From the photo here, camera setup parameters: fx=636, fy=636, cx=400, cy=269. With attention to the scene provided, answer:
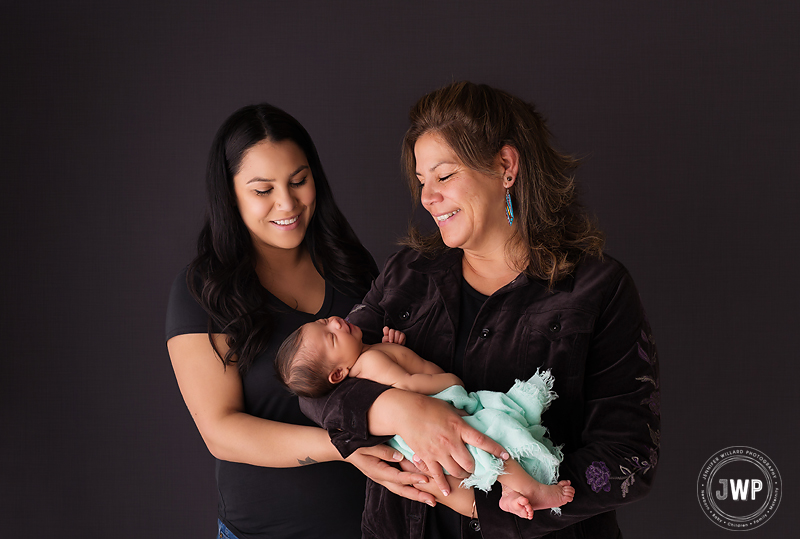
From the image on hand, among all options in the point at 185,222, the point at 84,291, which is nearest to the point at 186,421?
the point at 84,291

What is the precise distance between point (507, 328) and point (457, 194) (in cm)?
43

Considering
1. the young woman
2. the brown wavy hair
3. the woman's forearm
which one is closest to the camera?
the brown wavy hair

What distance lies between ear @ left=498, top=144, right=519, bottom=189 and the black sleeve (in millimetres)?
1194

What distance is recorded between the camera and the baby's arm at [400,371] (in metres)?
1.87

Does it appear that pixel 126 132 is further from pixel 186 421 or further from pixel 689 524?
pixel 689 524

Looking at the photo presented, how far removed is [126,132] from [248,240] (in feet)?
5.67

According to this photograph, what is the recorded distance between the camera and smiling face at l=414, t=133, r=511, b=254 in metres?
1.93

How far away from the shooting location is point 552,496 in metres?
1.67

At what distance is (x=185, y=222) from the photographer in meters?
3.88

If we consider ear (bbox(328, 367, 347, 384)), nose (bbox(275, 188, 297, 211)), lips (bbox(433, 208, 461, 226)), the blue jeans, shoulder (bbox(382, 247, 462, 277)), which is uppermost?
nose (bbox(275, 188, 297, 211))

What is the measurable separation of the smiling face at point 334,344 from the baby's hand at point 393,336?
0.27 feet

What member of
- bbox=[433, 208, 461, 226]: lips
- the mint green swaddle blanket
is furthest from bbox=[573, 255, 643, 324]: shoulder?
bbox=[433, 208, 461, 226]: lips

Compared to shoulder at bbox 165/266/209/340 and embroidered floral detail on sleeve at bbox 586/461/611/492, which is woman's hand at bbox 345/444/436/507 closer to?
embroidered floral detail on sleeve at bbox 586/461/611/492

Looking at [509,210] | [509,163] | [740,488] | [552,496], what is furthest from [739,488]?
[509,163]
